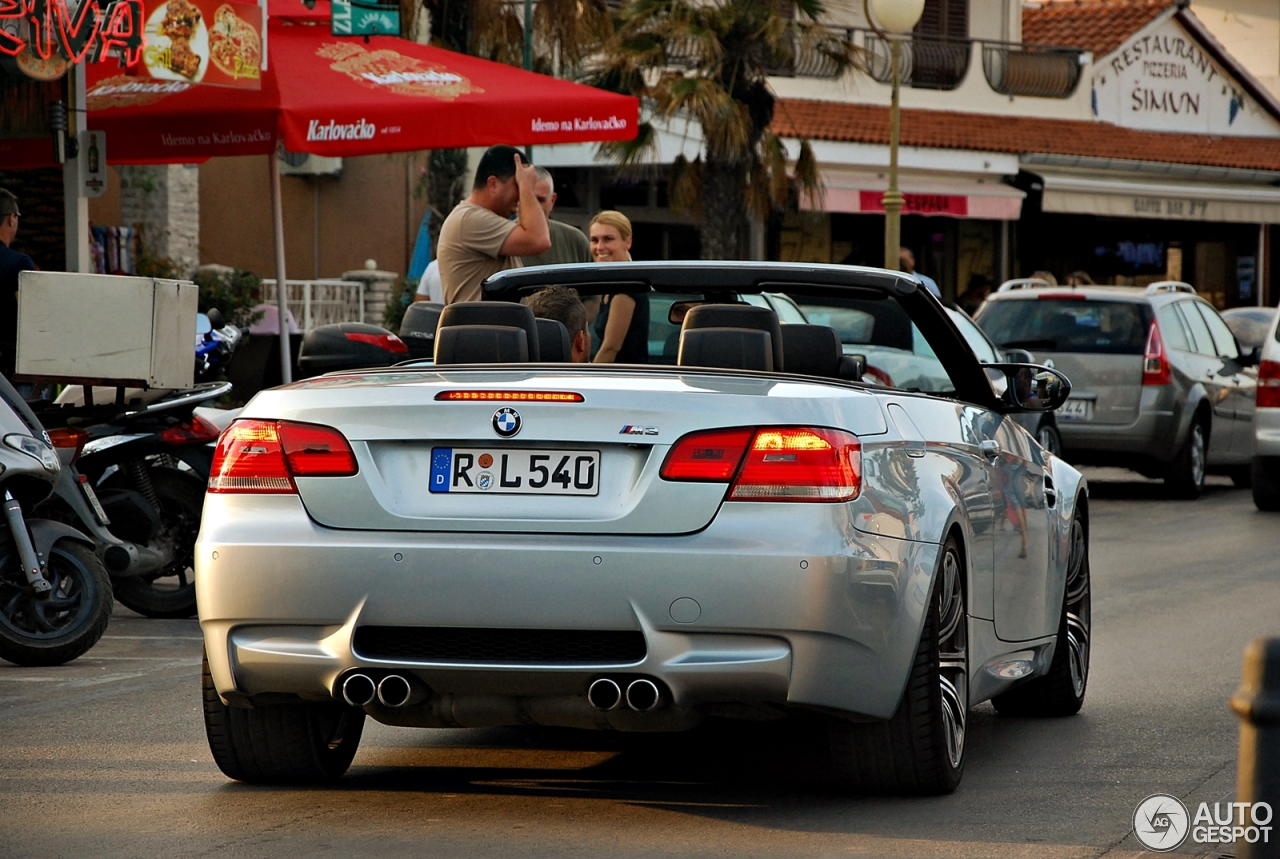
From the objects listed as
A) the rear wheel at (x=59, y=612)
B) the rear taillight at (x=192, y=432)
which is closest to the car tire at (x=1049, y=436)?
the rear taillight at (x=192, y=432)

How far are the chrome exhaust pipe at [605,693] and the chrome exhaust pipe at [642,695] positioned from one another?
0.03m

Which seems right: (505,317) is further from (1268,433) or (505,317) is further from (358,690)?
(1268,433)

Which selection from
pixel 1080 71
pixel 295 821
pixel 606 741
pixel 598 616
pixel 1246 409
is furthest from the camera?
pixel 1080 71

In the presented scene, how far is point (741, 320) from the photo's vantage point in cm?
580

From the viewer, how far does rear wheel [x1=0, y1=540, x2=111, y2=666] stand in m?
7.98

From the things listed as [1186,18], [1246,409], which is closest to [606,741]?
[1246,409]

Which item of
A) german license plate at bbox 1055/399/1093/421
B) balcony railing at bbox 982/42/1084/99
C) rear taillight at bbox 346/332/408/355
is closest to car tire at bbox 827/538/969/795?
rear taillight at bbox 346/332/408/355

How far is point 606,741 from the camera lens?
20.9 ft

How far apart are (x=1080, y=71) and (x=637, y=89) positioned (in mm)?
14444

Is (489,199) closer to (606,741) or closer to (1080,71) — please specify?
(606,741)

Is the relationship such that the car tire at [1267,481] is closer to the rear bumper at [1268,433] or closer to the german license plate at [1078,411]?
the rear bumper at [1268,433]

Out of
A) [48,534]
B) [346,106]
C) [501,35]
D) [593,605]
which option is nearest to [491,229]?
[48,534]

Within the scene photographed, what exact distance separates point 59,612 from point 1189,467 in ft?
36.6

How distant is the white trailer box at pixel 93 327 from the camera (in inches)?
346
